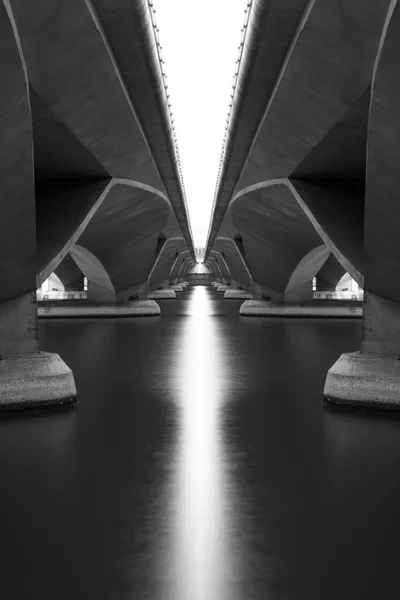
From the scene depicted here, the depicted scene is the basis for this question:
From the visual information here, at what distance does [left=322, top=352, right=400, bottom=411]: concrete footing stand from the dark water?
0.72 metres

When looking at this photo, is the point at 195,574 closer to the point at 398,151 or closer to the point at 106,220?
the point at 398,151

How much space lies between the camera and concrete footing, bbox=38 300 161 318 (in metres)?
42.3

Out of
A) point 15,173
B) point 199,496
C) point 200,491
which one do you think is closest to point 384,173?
point 15,173

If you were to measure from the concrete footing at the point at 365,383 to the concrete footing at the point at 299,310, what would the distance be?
93.3ft

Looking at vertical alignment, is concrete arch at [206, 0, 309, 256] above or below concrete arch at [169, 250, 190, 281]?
below

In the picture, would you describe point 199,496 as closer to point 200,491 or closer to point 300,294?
point 200,491

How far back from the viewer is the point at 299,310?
4206cm

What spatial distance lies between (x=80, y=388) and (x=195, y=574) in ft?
32.3

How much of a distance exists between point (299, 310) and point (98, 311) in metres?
10.6

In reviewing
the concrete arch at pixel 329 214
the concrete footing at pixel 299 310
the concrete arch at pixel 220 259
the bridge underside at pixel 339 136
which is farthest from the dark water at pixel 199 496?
the concrete arch at pixel 220 259

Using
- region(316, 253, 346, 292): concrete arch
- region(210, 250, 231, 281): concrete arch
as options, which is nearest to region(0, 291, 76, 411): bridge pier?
region(316, 253, 346, 292): concrete arch

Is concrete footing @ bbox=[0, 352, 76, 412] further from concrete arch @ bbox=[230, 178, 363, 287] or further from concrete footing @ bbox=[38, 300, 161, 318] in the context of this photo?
concrete footing @ bbox=[38, 300, 161, 318]

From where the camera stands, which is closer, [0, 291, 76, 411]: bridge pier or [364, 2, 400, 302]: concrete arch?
[364, 2, 400, 302]: concrete arch

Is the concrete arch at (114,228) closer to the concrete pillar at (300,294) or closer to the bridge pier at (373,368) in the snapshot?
the bridge pier at (373,368)
